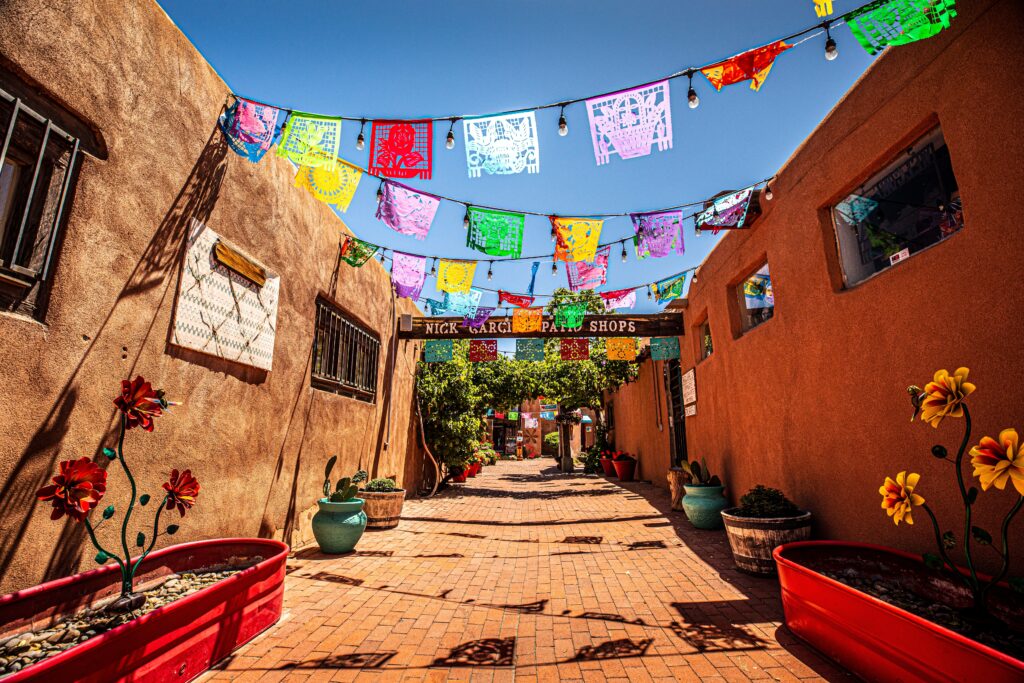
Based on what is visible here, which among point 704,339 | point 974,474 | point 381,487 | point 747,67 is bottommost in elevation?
point 381,487

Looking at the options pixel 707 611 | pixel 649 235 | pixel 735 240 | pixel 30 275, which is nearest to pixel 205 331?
pixel 30 275

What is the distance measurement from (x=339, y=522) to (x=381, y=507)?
4.57ft

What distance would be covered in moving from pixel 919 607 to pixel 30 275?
5562 millimetres

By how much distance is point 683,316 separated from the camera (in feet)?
30.6

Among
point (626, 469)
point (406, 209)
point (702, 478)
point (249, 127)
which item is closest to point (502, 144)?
point (406, 209)

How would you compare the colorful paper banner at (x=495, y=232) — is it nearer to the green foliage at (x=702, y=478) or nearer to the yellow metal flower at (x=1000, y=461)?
the green foliage at (x=702, y=478)

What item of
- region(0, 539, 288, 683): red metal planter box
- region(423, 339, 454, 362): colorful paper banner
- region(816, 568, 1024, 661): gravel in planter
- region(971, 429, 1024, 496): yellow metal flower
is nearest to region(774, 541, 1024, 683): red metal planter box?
region(816, 568, 1024, 661): gravel in planter

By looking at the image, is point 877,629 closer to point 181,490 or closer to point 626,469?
point 181,490

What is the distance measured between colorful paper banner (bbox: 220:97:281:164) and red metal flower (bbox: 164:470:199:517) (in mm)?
2975

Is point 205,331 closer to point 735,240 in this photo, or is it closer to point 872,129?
point 872,129

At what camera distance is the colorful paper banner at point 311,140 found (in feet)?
14.4

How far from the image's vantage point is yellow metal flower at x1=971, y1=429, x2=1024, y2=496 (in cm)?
206

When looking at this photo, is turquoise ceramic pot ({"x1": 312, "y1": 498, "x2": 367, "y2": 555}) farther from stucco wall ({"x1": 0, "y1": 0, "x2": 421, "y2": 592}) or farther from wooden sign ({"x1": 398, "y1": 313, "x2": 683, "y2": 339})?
wooden sign ({"x1": 398, "y1": 313, "x2": 683, "y2": 339})

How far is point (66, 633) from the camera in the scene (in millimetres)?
2258
